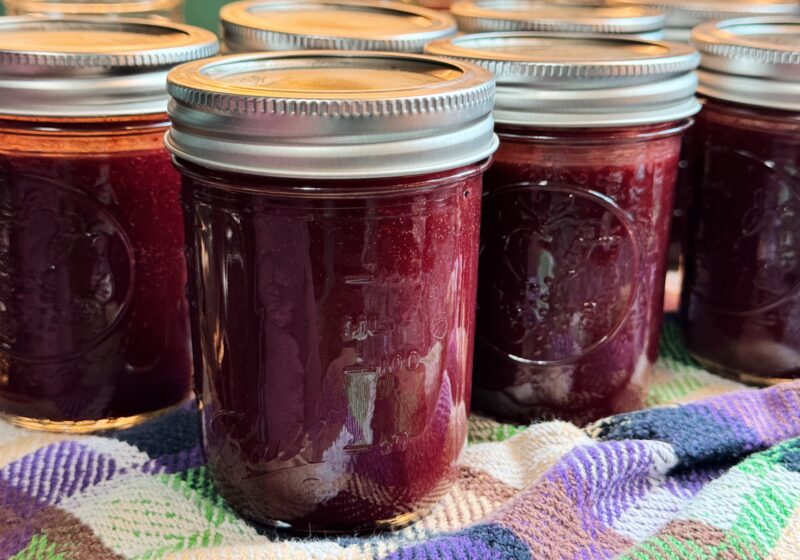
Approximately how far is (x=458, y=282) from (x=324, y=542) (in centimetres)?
21

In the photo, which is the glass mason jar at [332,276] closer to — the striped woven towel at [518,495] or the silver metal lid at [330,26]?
the striped woven towel at [518,495]

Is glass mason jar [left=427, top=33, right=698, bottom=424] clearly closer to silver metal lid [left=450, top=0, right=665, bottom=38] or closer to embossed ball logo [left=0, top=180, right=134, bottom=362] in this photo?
silver metal lid [left=450, top=0, right=665, bottom=38]

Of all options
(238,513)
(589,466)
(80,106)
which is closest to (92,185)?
(80,106)

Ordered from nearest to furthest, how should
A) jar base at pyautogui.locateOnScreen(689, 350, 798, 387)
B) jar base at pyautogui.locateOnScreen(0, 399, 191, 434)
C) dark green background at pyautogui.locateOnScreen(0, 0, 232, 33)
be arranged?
jar base at pyautogui.locateOnScreen(0, 399, 191, 434)
jar base at pyautogui.locateOnScreen(689, 350, 798, 387)
dark green background at pyautogui.locateOnScreen(0, 0, 232, 33)

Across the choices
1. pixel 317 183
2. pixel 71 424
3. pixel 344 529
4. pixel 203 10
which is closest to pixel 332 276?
pixel 317 183

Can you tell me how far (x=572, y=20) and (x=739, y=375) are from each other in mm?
399

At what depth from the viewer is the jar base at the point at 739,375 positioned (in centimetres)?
95

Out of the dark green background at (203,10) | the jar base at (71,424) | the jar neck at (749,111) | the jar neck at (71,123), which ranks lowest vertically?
the jar base at (71,424)

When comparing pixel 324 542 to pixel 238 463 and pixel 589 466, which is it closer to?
pixel 238 463

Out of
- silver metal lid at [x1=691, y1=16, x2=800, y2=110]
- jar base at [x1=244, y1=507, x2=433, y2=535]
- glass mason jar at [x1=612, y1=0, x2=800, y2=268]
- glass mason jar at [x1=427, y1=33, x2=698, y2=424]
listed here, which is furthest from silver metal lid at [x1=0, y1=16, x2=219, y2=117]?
glass mason jar at [x1=612, y1=0, x2=800, y2=268]

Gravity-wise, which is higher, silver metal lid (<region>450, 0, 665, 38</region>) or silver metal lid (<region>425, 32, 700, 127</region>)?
silver metal lid (<region>450, 0, 665, 38</region>)

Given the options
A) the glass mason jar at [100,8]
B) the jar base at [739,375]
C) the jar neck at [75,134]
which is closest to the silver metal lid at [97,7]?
the glass mason jar at [100,8]

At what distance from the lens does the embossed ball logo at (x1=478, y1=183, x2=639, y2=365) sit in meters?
0.80

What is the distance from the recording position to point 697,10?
1146mm
